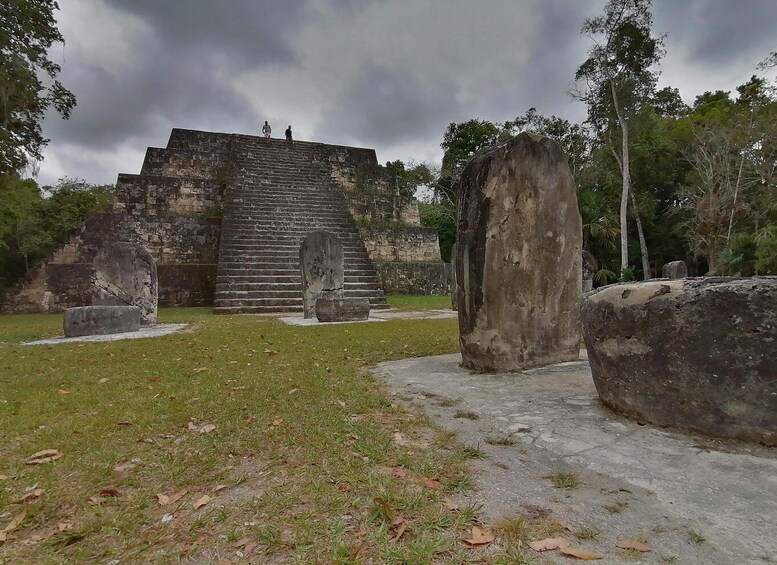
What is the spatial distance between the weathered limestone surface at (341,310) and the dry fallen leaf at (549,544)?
8.10 meters

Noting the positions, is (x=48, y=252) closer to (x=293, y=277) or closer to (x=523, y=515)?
(x=293, y=277)

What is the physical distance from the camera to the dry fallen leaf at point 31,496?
186cm

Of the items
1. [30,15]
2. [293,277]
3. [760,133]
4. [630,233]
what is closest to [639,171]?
[630,233]

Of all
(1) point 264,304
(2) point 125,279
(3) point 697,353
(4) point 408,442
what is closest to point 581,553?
(4) point 408,442

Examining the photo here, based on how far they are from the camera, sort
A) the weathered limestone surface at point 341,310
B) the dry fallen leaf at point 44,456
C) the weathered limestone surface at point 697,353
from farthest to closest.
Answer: the weathered limestone surface at point 341,310, the dry fallen leaf at point 44,456, the weathered limestone surface at point 697,353

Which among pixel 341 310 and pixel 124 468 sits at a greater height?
pixel 341 310

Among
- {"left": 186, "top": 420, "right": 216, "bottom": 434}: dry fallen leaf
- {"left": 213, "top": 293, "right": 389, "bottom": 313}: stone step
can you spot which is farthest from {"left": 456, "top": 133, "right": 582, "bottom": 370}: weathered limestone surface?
{"left": 213, "top": 293, "right": 389, "bottom": 313}: stone step

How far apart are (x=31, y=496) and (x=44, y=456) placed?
48 centimetres

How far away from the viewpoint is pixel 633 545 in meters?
1.42

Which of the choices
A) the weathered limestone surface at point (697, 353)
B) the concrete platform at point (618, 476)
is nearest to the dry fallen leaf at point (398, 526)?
the concrete platform at point (618, 476)

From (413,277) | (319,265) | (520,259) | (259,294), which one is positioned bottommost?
(259,294)

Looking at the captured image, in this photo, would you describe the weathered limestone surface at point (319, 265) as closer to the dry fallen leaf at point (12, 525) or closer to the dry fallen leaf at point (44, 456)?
the dry fallen leaf at point (44, 456)

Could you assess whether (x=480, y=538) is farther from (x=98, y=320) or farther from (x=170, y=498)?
(x=98, y=320)

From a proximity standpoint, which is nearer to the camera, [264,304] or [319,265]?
[319,265]
